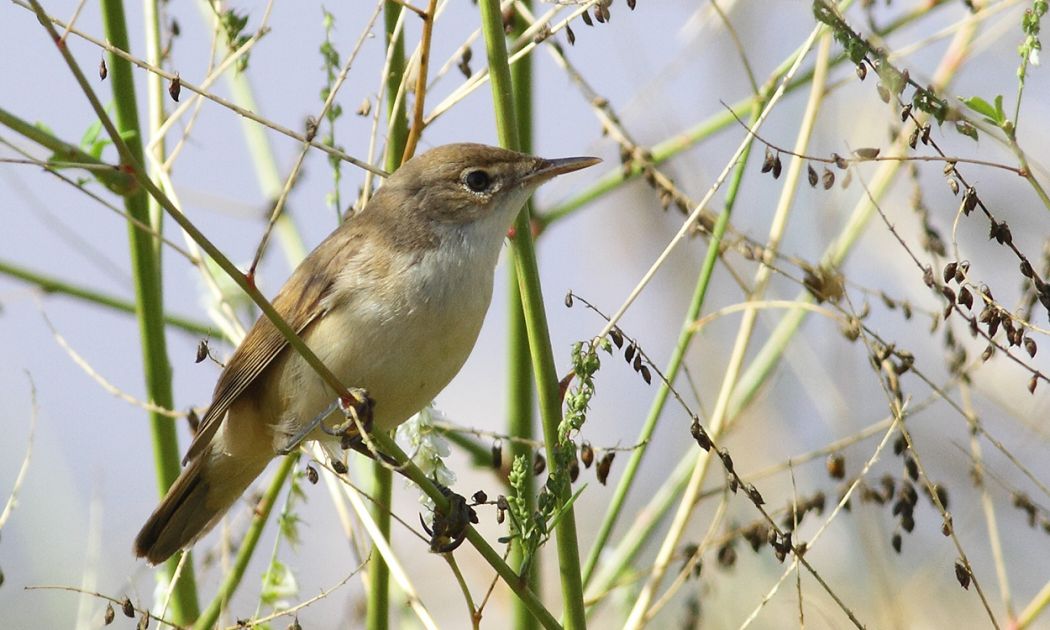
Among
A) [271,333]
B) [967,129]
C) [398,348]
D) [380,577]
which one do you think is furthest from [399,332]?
[967,129]

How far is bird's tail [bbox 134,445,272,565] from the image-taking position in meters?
3.26

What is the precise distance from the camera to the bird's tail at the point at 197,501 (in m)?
3.26

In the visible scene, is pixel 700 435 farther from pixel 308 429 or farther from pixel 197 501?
pixel 197 501

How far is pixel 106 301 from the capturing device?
10.1ft

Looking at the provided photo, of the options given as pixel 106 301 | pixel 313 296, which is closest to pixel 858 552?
pixel 313 296

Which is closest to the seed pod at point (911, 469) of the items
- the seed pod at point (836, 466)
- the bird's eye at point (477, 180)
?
the seed pod at point (836, 466)

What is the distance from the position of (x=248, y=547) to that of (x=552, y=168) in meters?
1.18

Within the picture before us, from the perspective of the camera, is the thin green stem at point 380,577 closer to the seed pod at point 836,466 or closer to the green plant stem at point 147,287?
the green plant stem at point 147,287

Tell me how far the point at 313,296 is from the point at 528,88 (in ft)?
2.53

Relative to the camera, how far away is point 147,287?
2.79m

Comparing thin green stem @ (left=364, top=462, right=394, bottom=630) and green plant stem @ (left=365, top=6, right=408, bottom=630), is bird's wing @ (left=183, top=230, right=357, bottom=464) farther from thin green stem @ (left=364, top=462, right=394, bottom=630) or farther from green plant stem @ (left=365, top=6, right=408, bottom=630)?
thin green stem @ (left=364, top=462, right=394, bottom=630)

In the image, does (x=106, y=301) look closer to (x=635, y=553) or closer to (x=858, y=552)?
(x=635, y=553)

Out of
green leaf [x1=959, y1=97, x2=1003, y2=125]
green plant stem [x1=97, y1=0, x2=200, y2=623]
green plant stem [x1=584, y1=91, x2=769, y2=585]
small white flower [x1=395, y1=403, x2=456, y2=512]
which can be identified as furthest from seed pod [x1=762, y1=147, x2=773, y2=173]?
green plant stem [x1=97, y1=0, x2=200, y2=623]

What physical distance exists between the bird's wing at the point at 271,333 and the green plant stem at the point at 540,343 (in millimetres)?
832
